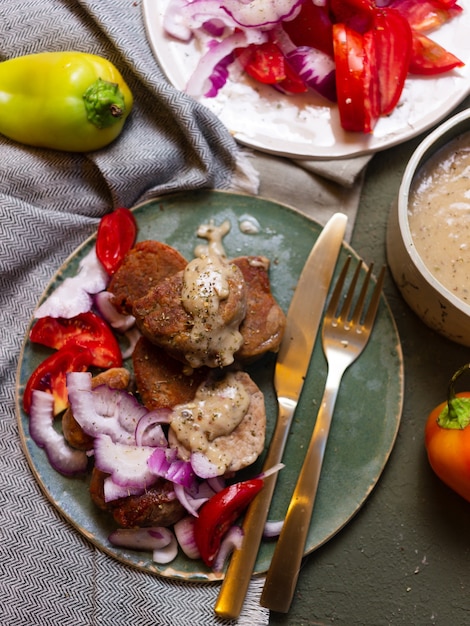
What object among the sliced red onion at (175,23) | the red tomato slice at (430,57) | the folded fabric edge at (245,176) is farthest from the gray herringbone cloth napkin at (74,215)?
the red tomato slice at (430,57)

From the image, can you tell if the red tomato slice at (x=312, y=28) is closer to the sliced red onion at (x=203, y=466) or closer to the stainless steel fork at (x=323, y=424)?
the stainless steel fork at (x=323, y=424)

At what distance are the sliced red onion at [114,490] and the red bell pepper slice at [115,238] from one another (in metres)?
0.69

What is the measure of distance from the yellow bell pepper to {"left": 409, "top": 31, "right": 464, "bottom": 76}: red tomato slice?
1.03 metres

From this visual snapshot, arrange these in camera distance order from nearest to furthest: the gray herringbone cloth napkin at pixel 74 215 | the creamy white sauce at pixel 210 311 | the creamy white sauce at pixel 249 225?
1. the creamy white sauce at pixel 210 311
2. the gray herringbone cloth napkin at pixel 74 215
3. the creamy white sauce at pixel 249 225

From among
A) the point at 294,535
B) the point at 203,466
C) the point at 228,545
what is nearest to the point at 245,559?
the point at 228,545

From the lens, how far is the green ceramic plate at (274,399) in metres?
2.21

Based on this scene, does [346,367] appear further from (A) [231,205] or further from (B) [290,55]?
(B) [290,55]

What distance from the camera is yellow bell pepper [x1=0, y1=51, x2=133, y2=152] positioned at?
2299mm

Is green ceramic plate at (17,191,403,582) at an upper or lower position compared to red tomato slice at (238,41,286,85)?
lower

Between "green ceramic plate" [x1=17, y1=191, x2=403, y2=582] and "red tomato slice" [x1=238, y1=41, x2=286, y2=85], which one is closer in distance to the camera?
"green ceramic plate" [x1=17, y1=191, x2=403, y2=582]

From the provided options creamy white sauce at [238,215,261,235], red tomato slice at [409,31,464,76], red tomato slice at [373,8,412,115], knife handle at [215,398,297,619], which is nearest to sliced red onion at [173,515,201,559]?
knife handle at [215,398,297,619]

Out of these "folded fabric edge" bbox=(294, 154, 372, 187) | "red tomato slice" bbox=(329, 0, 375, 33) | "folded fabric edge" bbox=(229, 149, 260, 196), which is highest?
"red tomato slice" bbox=(329, 0, 375, 33)

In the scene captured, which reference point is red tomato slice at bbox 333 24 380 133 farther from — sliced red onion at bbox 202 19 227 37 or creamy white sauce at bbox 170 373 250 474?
creamy white sauce at bbox 170 373 250 474

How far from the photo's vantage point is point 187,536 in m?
2.17
